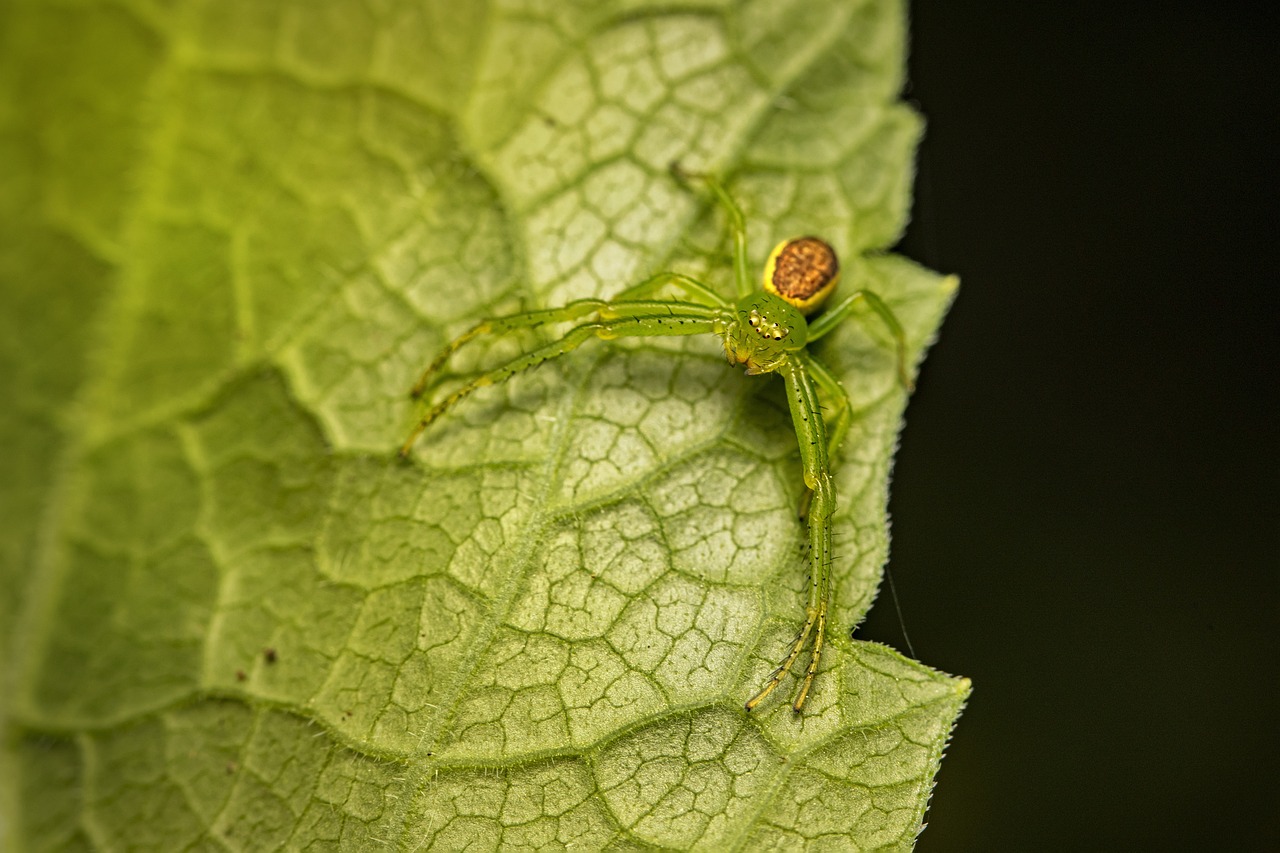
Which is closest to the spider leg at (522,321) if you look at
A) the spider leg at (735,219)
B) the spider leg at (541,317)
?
the spider leg at (541,317)

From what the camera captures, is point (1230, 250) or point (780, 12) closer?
point (780, 12)

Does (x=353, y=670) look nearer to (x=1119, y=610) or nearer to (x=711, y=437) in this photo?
(x=711, y=437)

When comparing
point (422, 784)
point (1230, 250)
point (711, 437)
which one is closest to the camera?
point (422, 784)

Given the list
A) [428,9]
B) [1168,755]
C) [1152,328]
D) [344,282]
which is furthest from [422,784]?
[1152,328]

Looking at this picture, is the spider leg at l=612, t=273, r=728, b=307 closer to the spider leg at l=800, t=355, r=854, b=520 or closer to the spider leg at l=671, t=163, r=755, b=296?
the spider leg at l=671, t=163, r=755, b=296

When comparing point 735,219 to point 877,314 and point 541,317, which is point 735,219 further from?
point 541,317

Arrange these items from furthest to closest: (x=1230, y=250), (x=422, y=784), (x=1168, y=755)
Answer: (x=1230, y=250), (x=1168, y=755), (x=422, y=784)

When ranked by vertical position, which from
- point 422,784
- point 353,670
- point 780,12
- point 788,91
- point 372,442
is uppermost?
point 780,12

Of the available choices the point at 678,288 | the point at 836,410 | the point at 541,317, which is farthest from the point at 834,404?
the point at 541,317

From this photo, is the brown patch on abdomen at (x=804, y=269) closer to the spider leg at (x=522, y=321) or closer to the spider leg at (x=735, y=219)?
the spider leg at (x=735, y=219)
